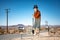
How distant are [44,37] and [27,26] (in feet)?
1.58

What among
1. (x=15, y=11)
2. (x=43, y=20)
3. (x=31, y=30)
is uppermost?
(x=15, y=11)

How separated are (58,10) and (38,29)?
677 millimetres

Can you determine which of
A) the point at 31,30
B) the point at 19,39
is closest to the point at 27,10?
the point at 31,30

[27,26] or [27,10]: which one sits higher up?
[27,10]

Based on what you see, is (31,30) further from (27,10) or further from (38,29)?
(27,10)

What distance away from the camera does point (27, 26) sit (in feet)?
10.8

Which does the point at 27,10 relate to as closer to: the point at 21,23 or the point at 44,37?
the point at 21,23

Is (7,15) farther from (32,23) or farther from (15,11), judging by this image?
(32,23)

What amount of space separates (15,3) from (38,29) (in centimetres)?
84

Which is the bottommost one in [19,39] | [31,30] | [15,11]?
[19,39]

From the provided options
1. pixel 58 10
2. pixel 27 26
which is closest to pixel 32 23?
pixel 27 26

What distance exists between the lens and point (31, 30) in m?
3.29

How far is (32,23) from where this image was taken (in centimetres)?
330

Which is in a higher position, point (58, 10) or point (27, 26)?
point (58, 10)
